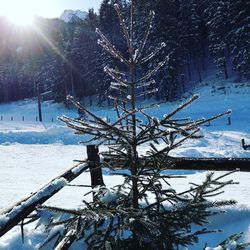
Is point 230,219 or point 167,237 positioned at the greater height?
point 167,237

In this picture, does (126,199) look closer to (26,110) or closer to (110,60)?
(110,60)

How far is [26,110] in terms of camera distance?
61938mm

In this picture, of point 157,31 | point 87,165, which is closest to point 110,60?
point 157,31

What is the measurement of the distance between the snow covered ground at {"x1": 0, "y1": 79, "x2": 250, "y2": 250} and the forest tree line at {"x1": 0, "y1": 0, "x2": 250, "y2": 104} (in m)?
6.79

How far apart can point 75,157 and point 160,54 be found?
108 feet

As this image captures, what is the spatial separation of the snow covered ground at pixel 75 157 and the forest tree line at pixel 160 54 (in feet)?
22.3

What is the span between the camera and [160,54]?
46562 millimetres

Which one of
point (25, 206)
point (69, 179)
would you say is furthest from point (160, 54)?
point (25, 206)

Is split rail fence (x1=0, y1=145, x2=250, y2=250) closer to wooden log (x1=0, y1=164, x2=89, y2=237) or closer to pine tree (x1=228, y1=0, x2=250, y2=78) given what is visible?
wooden log (x1=0, y1=164, x2=89, y2=237)

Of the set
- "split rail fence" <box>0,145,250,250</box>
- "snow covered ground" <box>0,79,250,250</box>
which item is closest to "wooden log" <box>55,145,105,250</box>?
"split rail fence" <box>0,145,250,250</box>

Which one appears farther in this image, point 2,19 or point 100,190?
point 2,19

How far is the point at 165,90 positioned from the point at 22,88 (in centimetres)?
4309

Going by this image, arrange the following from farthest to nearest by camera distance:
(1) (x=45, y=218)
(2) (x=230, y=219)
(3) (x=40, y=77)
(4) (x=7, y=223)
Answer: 1. (3) (x=40, y=77)
2. (2) (x=230, y=219)
3. (1) (x=45, y=218)
4. (4) (x=7, y=223)

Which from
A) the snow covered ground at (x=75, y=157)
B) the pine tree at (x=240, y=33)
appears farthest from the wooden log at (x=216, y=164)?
the pine tree at (x=240, y=33)
